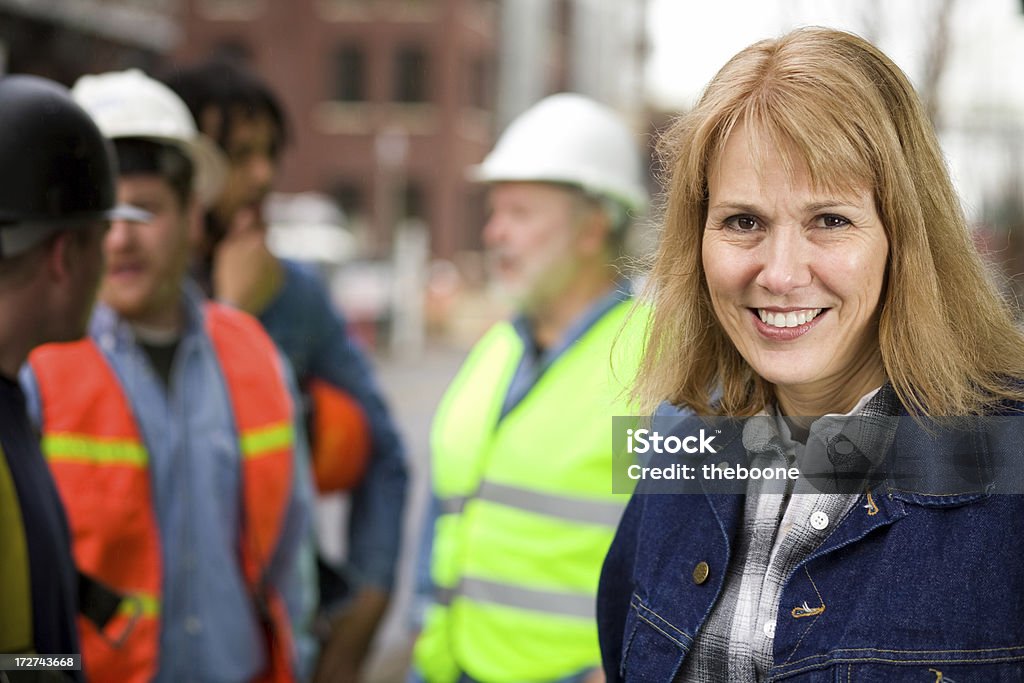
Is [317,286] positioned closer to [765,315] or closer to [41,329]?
[41,329]

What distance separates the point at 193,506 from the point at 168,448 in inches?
6.2

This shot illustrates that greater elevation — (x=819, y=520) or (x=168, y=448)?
(x=819, y=520)

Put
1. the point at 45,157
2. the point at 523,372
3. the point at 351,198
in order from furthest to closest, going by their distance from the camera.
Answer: the point at 351,198 → the point at 523,372 → the point at 45,157

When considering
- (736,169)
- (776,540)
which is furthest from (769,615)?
(736,169)

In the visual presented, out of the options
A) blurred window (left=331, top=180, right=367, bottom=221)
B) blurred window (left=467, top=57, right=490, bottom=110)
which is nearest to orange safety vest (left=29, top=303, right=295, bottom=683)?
blurred window (left=331, top=180, right=367, bottom=221)

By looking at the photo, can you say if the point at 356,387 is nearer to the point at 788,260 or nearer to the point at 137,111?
the point at 137,111

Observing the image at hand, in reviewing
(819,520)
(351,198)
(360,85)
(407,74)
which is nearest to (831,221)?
(819,520)

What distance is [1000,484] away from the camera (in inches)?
63.8

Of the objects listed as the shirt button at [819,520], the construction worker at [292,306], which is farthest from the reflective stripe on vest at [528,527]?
the shirt button at [819,520]

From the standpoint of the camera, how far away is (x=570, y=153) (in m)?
3.72

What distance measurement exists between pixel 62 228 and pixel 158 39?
26487 millimetres

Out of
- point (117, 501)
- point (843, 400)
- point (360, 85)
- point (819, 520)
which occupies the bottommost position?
point (117, 501)

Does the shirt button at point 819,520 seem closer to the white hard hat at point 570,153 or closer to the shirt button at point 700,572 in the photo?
the shirt button at point 700,572

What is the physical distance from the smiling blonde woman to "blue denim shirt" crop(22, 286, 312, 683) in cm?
155
